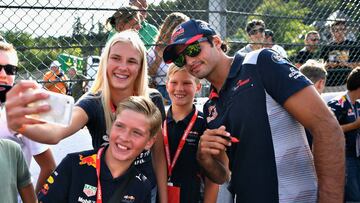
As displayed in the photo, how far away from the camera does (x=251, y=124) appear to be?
7.94 ft

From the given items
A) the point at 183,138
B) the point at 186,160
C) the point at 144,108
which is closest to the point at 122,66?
the point at 144,108

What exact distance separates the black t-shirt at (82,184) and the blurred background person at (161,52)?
1937mm

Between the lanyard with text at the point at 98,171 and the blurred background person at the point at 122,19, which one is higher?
the blurred background person at the point at 122,19

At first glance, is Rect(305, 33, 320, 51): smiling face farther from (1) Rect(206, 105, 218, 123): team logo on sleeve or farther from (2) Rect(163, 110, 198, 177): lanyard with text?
(1) Rect(206, 105, 218, 123): team logo on sleeve

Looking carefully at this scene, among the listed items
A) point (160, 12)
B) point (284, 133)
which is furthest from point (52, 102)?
point (160, 12)

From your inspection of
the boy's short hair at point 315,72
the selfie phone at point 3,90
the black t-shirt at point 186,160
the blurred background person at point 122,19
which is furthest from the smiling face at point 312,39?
the selfie phone at point 3,90

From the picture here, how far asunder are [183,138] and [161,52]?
1.33 meters

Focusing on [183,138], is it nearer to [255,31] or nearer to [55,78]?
[55,78]

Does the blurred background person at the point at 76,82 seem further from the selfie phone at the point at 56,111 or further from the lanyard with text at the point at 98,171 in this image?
the selfie phone at the point at 56,111

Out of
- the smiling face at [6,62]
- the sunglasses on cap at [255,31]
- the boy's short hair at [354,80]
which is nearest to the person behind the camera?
the smiling face at [6,62]

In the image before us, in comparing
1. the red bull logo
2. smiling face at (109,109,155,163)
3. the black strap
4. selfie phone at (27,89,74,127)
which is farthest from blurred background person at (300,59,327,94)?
selfie phone at (27,89,74,127)

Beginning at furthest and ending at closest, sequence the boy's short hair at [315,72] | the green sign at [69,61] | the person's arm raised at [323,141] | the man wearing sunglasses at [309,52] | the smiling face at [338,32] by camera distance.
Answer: the smiling face at [338,32] < the man wearing sunglasses at [309,52] < the boy's short hair at [315,72] < the green sign at [69,61] < the person's arm raised at [323,141]

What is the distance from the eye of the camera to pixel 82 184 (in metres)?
2.48

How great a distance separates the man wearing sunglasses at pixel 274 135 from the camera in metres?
2.32
